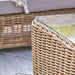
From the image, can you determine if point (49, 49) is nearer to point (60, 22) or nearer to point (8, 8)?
point (60, 22)

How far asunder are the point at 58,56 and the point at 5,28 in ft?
2.77

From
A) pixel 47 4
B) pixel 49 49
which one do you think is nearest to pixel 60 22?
pixel 49 49

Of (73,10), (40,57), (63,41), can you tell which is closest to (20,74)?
(40,57)

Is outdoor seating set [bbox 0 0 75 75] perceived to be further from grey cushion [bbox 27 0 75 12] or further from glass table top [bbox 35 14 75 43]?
grey cushion [bbox 27 0 75 12]

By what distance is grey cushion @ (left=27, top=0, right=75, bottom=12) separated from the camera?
192cm

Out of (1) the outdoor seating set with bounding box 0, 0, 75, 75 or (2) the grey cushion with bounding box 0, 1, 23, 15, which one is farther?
(2) the grey cushion with bounding box 0, 1, 23, 15

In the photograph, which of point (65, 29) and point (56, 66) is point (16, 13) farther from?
point (56, 66)

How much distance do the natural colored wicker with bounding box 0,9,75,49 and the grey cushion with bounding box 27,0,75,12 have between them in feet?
0.20

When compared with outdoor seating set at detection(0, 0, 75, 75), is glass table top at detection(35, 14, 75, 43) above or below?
above

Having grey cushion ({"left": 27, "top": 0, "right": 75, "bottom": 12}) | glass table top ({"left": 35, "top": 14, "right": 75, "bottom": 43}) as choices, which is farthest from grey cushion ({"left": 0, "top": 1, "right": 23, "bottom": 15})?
glass table top ({"left": 35, "top": 14, "right": 75, "bottom": 43})

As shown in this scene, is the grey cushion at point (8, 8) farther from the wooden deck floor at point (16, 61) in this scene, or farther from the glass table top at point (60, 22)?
the glass table top at point (60, 22)

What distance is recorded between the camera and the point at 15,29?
1.94 m

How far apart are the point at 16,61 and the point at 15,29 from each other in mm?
282

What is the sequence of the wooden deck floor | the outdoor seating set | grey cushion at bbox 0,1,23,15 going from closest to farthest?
the outdoor seating set, the wooden deck floor, grey cushion at bbox 0,1,23,15
